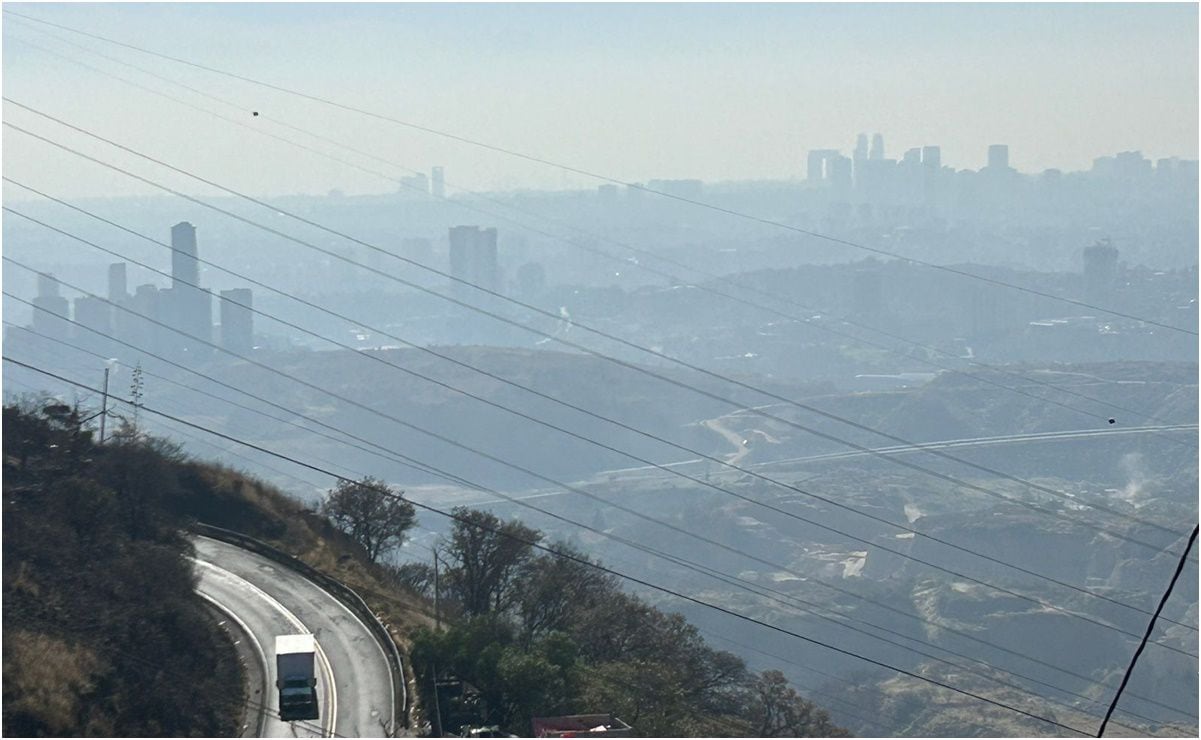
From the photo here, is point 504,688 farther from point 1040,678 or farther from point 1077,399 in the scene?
point 1077,399

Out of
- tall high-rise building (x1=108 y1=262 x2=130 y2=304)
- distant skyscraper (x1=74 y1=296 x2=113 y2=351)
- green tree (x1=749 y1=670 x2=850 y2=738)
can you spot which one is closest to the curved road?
green tree (x1=749 y1=670 x2=850 y2=738)

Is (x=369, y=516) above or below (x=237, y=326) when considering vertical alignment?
below

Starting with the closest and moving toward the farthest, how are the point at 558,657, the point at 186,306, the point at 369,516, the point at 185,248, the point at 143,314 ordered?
1. the point at 558,657
2. the point at 369,516
3. the point at 185,248
4. the point at 143,314
5. the point at 186,306

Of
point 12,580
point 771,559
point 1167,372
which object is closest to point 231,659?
point 12,580

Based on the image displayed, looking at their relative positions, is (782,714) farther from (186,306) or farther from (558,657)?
(186,306)

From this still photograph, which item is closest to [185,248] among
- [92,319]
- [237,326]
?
[92,319]

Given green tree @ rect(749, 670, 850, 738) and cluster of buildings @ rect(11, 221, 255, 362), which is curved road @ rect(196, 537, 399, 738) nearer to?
green tree @ rect(749, 670, 850, 738)
